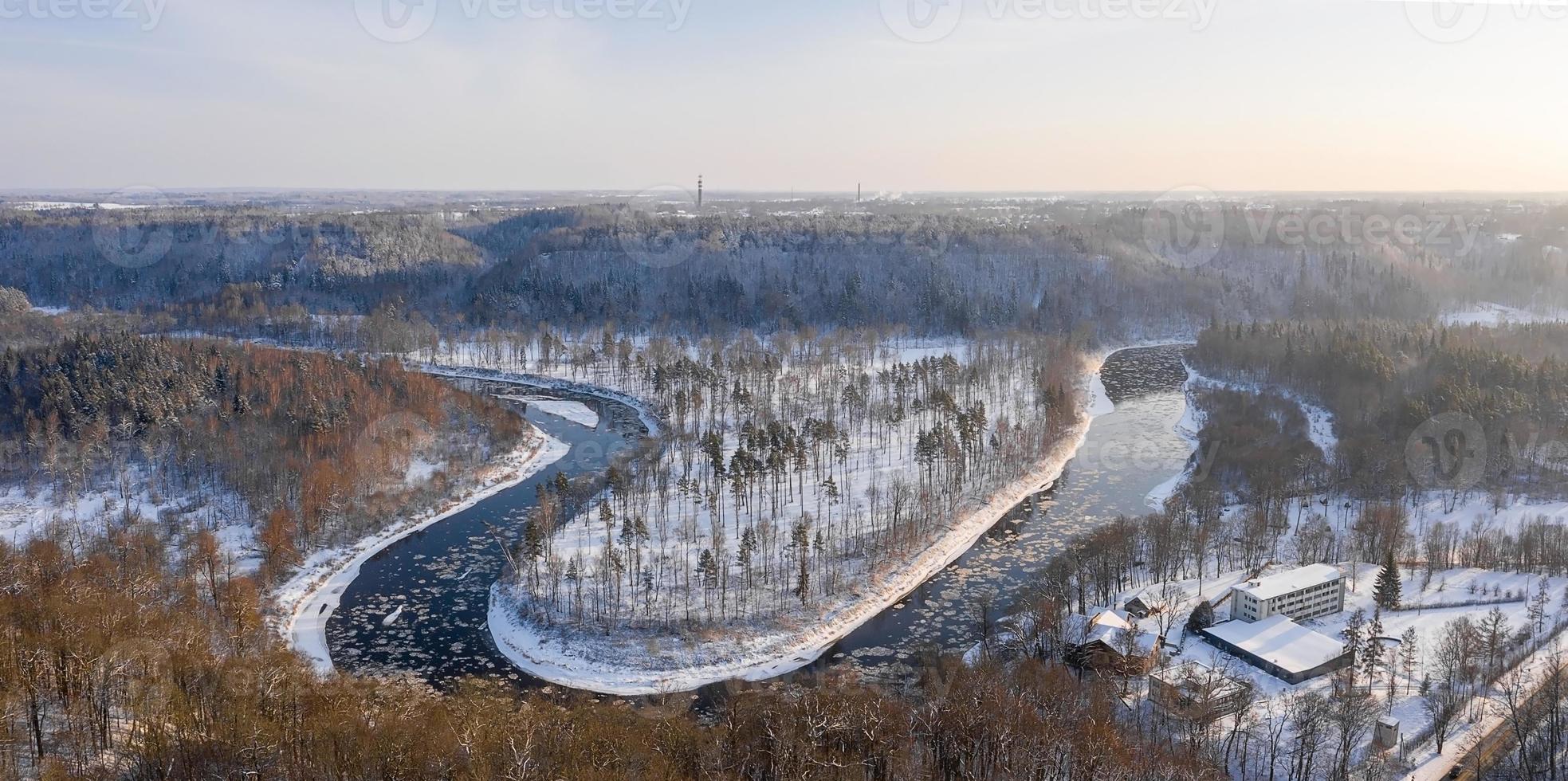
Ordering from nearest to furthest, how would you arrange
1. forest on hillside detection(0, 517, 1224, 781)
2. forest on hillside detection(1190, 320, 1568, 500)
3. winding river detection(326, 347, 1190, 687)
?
forest on hillside detection(0, 517, 1224, 781) < winding river detection(326, 347, 1190, 687) < forest on hillside detection(1190, 320, 1568, 500)

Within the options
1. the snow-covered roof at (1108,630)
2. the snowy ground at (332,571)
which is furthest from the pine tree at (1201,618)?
the snowy ground at (332,571)

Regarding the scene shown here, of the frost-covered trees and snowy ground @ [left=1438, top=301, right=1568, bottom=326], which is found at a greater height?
snowy ground @ [left=1438, top=301, right=1568, bottom=326]

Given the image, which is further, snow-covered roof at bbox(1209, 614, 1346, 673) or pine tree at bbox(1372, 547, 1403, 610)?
pine tree at bbox(1372, 547, 1403, 610)

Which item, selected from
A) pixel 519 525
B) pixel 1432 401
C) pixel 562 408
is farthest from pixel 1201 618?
pixel 562 408

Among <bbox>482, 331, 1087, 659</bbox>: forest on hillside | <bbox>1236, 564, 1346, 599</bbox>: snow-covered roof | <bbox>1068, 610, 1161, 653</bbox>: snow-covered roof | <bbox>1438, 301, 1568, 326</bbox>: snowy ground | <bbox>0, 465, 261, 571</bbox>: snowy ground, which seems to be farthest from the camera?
<bbox>1438, 301, 1568, 326</bbox>: snowy ground

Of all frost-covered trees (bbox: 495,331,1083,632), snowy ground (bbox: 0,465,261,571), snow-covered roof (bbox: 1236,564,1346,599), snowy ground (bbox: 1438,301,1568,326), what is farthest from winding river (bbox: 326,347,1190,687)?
snowy ground (bbox: 1438,301,1568,326)

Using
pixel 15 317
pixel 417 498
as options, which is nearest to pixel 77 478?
pixel 417 498

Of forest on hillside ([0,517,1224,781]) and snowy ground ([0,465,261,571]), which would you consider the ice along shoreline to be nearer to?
snowy ground ([0,465,261,571])

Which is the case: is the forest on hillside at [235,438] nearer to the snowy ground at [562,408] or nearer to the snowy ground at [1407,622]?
the snowy ground at [562,408]
